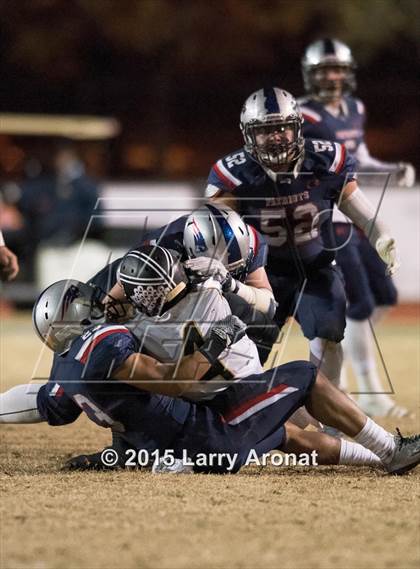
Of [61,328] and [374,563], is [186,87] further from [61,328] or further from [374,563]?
[374,563]

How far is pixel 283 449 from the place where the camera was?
5410mm

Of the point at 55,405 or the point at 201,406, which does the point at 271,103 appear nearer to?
the point at 201,406

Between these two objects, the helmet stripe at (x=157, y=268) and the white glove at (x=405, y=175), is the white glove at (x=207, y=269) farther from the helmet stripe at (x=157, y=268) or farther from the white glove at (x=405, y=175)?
the white glove at (x=405, y=175)

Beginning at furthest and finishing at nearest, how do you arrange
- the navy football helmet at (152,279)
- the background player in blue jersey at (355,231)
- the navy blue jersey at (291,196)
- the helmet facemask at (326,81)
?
the helmet facemask at (326,81)
the background player in blue jersey at (355,231)
the navy blue jersey at (291,196)
the navy football helmet at (152,279)

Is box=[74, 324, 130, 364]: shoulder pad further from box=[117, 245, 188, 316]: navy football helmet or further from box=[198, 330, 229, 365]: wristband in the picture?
box=[198, 330, 229, 365]: wristband

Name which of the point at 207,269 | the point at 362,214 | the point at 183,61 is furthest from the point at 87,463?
the point at 183,61

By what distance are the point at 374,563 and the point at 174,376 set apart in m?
1.43

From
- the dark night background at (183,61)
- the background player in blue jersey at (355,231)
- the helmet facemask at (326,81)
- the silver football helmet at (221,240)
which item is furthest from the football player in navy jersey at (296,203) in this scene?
the dark night background at (183,61)

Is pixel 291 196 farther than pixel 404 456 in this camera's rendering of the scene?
Yes

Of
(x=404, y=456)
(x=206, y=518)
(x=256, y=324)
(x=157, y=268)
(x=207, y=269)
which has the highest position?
(x=157, y=268)

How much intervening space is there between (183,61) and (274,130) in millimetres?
11388

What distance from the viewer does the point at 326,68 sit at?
7906 mm

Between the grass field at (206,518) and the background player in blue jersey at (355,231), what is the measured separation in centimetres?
203

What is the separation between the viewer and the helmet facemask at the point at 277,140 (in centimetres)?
605
